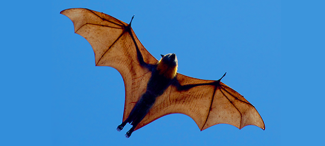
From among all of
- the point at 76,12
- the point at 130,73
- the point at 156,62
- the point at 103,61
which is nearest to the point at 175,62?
the point at 156,62

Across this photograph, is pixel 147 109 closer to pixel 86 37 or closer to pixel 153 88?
pixel 153 88

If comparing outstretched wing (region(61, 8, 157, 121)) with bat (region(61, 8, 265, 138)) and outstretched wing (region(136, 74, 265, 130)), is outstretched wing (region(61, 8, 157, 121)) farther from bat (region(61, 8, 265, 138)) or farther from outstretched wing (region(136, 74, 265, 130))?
outstretched wing (region(136, 74, 265, 130))

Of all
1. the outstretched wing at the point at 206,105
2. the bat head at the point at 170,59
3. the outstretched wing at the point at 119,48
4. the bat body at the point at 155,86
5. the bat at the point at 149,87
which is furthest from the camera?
the outstretched wing at the point at 206,105

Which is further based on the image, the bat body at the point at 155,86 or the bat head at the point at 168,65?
the bat body at the point at 155,86

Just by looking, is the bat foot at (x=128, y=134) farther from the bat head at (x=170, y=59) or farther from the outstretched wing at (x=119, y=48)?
the bat head at (x=170, y=59)

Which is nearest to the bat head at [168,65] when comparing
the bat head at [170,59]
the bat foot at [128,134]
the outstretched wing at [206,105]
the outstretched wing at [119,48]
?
the bat head at [170,59]

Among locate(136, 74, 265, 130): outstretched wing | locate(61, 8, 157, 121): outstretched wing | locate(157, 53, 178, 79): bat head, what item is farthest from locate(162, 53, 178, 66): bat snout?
locate(136, 74, 265, 130): outstretched wing

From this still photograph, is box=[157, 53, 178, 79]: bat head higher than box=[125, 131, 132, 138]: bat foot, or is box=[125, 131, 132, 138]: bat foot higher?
box=[157, 53, 178, 79]: bat head

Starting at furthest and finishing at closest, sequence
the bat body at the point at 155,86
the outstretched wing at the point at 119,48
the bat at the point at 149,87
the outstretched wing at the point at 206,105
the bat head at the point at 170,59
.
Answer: the outstretched wing at the point at 206,105 → the outstretched wing at the point at 119,48 → the bat at the point at 149,87 → the bat body at the point at 155,86 → the bat head at the point at 170,59
